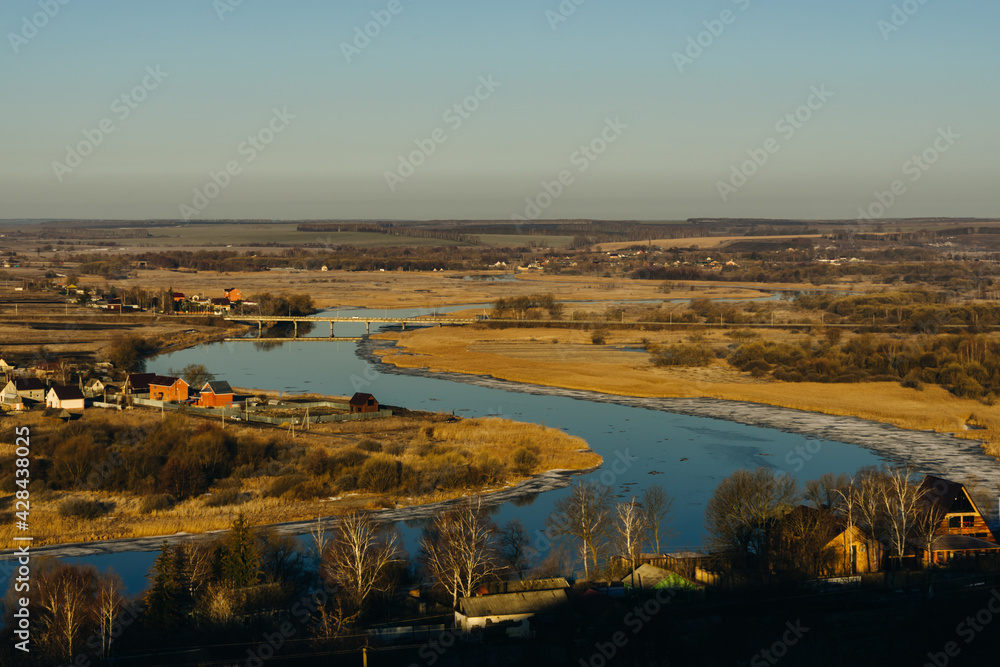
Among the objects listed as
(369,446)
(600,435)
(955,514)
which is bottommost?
(600,435)

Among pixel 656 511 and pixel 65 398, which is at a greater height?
pixel 65 398

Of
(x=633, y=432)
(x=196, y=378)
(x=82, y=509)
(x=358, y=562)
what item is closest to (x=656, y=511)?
(x=358, y=562)

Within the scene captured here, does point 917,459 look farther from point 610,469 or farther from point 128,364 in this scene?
point 128,364

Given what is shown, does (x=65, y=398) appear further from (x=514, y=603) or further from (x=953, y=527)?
(x=953, y=527)

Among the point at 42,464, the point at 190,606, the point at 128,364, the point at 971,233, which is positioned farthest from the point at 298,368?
the point at 971,233

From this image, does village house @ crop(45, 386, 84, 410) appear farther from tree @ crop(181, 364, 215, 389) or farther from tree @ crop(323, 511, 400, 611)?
tree @ crop(323, 511, 400, 611)

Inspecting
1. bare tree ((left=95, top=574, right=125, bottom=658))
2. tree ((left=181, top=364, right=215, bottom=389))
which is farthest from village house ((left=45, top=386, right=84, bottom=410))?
bare tree ((left=95, top=574, right=125, bottom=658))
